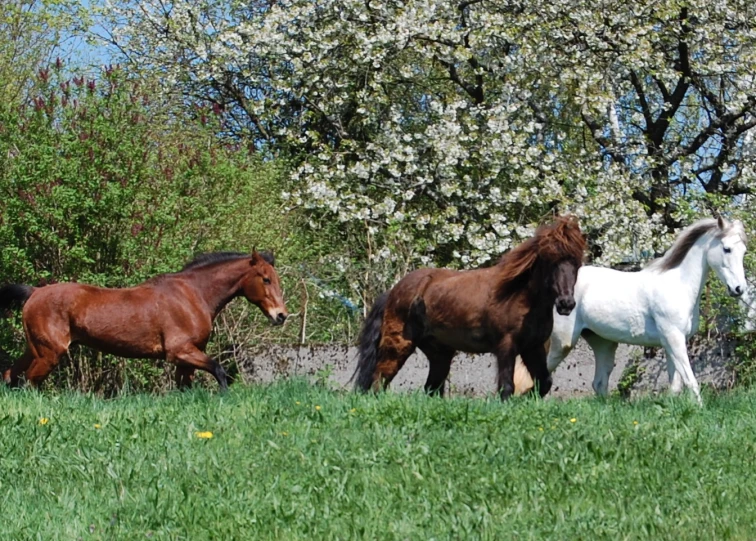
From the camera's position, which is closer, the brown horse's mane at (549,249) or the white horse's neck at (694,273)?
the brown horse's mane at (549,249)

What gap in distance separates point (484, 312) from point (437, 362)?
1170mm

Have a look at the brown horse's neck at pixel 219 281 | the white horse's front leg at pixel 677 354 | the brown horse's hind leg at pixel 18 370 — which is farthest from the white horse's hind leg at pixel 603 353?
the brown horse's hind leg at pixel 18 370

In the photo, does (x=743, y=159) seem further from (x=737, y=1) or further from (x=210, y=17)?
(x=210, y=17)

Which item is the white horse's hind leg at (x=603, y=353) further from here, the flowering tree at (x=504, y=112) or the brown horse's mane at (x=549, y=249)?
the flowering tree at (x=504, y=112)

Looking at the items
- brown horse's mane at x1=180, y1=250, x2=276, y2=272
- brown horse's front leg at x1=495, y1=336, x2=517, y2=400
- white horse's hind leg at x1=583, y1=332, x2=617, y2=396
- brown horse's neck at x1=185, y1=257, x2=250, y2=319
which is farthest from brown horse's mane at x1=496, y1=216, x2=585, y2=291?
white horse's hind leg at x1=583, y1=332, x2=617, y2=396

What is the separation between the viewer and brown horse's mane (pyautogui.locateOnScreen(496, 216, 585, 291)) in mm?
9867

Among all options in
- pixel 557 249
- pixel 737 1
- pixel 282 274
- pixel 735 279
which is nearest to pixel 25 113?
pixel 282 274

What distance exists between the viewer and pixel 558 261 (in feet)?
32.3

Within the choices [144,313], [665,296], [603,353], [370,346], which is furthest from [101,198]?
[665,296]

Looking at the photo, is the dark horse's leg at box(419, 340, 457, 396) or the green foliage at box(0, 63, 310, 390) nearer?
the dark horse's leg at box(419, 340, 457, 396)

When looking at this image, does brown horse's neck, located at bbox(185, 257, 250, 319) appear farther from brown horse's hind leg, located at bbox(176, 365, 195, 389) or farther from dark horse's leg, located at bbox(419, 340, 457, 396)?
dark horse's leg, located at bbox(419, 340, 457, 396)

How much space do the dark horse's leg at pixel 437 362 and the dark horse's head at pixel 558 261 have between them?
1293 millimetres

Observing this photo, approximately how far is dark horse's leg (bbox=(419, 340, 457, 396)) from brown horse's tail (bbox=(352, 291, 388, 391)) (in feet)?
1.51

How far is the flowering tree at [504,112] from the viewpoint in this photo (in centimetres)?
1662
